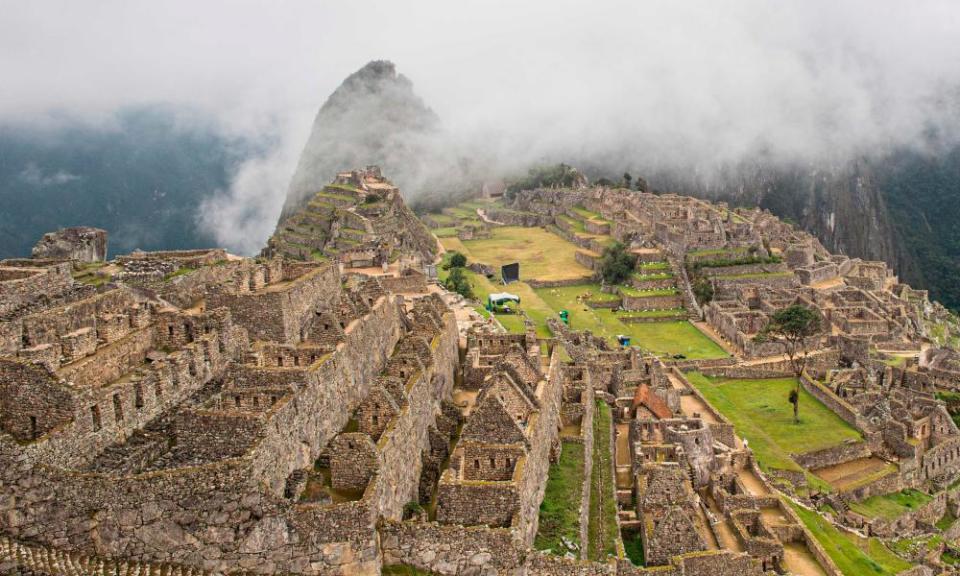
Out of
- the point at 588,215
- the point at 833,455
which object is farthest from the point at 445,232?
the point at 833,455

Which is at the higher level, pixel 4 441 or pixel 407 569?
pixel 4 441

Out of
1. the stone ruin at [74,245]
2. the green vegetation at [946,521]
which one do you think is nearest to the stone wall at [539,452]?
the stone ruin at [74,245]

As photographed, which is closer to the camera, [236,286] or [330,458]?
[330,458]

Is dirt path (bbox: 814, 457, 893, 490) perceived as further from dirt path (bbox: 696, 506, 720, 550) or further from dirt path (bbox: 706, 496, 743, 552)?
dirt path (bbox: 696, 506, 720, 550)

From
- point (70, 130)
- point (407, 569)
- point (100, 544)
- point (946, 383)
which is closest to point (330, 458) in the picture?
point (407, 569)

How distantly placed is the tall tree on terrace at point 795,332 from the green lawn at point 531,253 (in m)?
23.1

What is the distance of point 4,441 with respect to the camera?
16125mm

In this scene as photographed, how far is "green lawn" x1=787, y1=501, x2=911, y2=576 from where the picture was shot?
31578 millimetres

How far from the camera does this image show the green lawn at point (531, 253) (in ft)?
275

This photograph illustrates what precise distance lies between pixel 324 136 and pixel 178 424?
10583cm

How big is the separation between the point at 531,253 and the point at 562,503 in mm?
69607

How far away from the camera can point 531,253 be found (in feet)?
308

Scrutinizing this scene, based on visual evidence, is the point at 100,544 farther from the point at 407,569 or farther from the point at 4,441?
the point at 407,569

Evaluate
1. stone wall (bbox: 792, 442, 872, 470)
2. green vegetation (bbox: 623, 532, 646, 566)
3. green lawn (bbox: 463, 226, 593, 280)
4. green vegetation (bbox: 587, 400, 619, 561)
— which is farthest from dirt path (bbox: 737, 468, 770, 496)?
green lawn (bbox: 463, 226, 593, 280)
